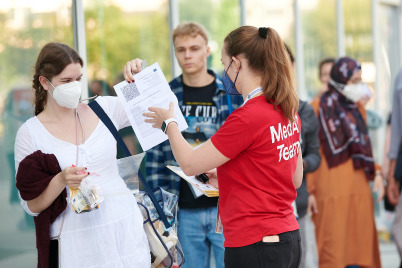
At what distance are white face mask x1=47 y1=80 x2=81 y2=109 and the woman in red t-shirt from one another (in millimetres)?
543

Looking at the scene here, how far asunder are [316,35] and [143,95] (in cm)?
521

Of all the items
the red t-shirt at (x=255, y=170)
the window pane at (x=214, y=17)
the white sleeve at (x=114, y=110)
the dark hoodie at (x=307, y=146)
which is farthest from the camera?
the window pane at (x=214, y=17)

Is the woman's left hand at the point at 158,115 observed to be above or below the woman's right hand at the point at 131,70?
below

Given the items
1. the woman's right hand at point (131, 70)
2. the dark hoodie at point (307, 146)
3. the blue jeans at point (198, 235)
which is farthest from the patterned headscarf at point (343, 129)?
the woman's right hand at point (131, 70)

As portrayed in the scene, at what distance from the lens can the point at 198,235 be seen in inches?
165

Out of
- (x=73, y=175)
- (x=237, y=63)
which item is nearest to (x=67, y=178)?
(x=73, y=175)

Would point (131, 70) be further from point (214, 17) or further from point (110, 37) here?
point (214, 17)

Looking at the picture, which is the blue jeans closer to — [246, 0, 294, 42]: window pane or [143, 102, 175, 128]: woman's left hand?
[143, 102, 175, 128]: woman's left hand

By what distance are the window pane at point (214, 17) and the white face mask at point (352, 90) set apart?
113 cm

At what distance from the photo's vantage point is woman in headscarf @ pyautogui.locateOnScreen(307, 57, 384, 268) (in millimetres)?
5645

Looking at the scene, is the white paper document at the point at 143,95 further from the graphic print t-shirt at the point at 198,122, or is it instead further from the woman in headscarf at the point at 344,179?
the woman in headscarf at the point at 344,179

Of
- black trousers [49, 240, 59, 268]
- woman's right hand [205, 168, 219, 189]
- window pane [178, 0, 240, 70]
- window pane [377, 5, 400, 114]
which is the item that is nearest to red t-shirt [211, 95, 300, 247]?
woman's right hand [205, 168, 219, 189]

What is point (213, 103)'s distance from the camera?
4238 millimetres

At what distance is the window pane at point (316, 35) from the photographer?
313 inches
